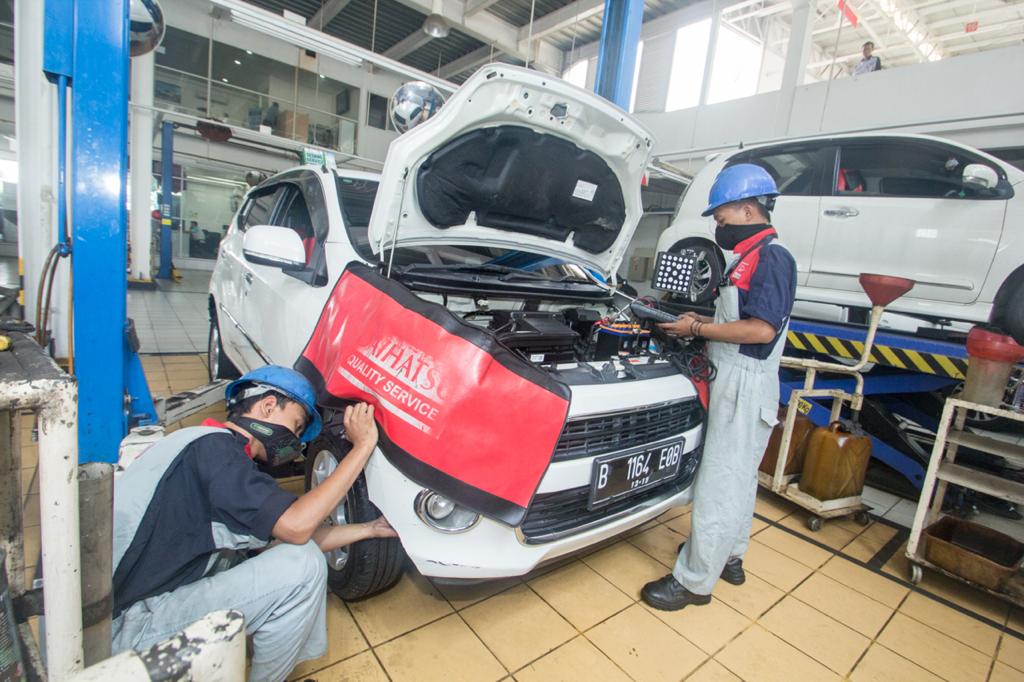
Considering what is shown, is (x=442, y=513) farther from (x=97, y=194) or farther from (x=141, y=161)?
(x=141, y=161)

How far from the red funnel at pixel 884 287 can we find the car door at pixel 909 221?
4.35 ft

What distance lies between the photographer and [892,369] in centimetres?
→ 363

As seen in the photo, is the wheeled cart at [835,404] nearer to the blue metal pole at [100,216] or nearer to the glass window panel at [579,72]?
the blue metal pole at [100,216]

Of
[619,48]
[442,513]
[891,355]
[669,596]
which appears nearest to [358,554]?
[442,513]

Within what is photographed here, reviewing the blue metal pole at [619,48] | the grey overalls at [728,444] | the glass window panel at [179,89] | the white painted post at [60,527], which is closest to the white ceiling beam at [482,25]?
the blue metal pole at [619,48]

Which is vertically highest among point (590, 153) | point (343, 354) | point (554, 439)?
point (590, 153)

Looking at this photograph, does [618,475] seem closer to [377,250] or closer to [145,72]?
[377,250]

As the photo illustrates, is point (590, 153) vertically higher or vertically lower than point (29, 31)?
lower

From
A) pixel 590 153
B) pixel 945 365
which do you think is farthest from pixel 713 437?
pixel 945 365

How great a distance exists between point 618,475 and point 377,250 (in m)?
1.17

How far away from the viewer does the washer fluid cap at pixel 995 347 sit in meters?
2.39

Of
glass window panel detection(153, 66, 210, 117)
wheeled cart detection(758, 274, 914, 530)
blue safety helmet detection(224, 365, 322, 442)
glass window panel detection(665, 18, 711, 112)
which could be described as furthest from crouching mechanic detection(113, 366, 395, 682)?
glass window panel detection(153, 66, 210, 117)

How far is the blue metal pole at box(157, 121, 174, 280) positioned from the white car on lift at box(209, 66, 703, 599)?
32.4 feet

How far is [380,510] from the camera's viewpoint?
5.16ft
